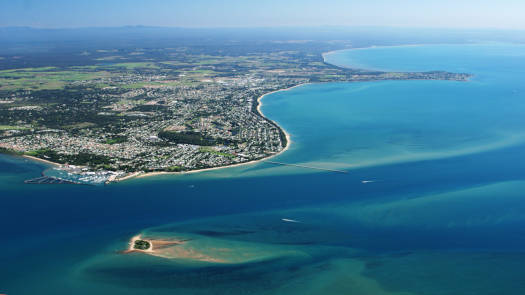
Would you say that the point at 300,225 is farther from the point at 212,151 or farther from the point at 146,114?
the point at 146,114

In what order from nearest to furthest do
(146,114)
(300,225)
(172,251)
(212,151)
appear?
(172,251), (300,225), (212,151), (146,114)

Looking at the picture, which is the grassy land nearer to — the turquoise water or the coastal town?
the coastal town

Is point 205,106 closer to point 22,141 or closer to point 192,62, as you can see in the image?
point 22,141

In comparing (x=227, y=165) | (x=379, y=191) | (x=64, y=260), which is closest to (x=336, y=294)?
(x=379, y=191)

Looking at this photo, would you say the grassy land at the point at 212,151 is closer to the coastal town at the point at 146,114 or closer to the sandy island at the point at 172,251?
the coastal town at the point at 146,114

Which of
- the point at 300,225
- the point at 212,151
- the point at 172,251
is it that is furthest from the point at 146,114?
the point at 300,225
